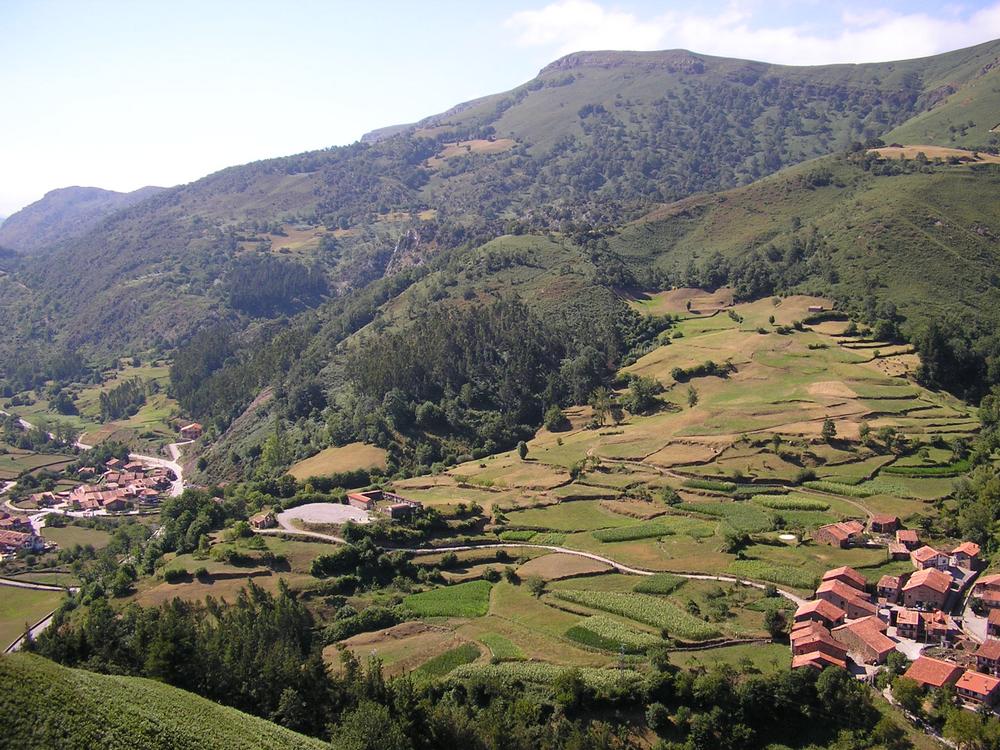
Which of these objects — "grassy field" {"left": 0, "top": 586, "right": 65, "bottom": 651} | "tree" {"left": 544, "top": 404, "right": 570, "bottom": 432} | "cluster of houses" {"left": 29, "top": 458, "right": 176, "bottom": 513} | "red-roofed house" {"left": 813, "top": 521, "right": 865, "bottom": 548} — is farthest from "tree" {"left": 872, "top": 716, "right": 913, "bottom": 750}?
"cluster of houses" {"left": 29, "top": 458, "right": 176, "bottom": 513}

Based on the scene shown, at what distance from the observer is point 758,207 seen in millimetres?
161000

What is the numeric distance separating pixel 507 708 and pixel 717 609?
15805 millimetres

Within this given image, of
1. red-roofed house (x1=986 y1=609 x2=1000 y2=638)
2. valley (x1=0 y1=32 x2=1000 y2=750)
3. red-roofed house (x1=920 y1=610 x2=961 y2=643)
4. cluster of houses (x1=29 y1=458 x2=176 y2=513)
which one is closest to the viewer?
valley (x1=0 y1=32 x2=1000 y2=750)

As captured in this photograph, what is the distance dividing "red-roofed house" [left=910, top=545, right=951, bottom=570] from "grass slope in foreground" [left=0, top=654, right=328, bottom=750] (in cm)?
4090

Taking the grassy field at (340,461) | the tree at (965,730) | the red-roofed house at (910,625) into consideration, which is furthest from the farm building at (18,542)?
the tree at (965,730)

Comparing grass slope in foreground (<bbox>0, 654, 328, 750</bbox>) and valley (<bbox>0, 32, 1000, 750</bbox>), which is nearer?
grass slope in foreground (<bbox>0, 654, 328, 750</bbox>)

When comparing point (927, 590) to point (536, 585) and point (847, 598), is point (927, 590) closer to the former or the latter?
point (847, 598)

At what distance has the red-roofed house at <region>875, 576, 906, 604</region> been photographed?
5084cm

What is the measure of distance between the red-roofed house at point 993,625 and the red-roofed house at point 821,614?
7.87m

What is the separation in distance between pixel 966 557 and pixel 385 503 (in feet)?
146

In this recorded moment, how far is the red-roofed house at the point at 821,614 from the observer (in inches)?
1871

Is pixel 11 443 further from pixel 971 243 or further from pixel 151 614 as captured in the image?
pixel 971 243

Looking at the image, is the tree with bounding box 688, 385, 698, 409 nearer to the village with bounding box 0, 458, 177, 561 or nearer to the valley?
the valley

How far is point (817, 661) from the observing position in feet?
140
